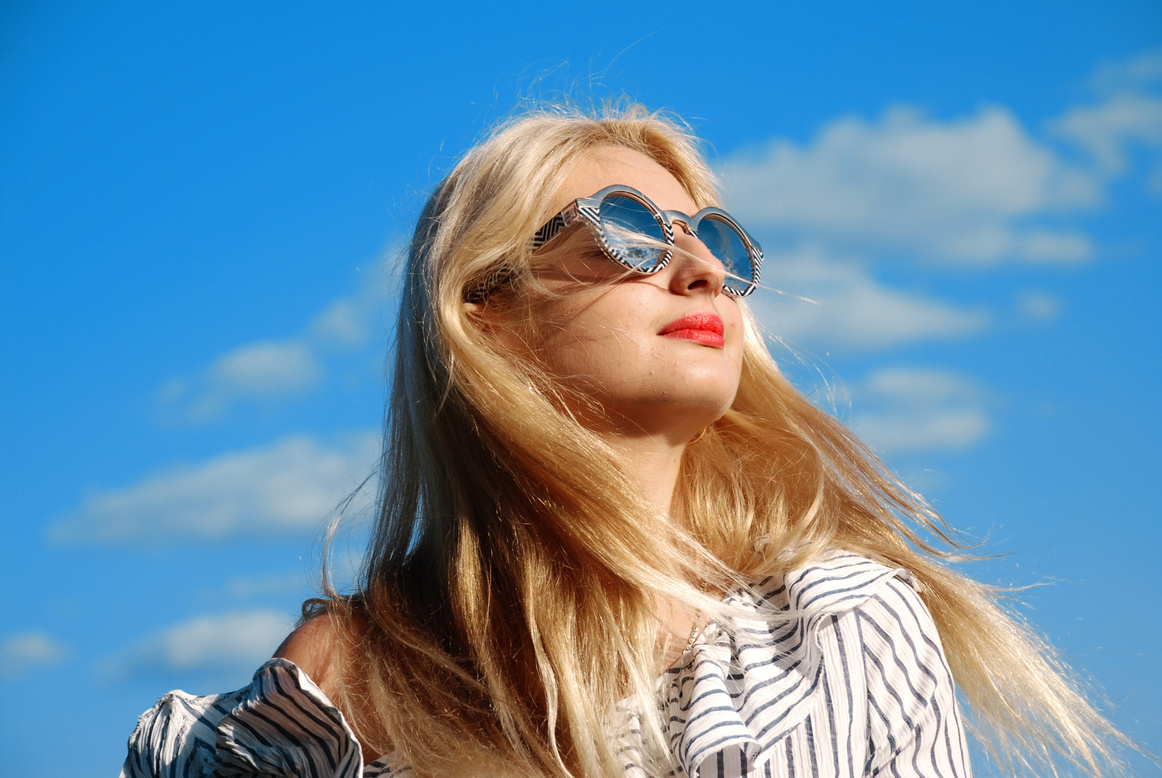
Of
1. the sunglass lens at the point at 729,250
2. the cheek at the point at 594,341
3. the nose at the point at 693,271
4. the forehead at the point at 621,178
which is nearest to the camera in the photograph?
the cheek at the point at 594,341

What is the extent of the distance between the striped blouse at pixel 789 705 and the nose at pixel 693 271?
90 cm

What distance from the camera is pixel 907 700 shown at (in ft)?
8.82

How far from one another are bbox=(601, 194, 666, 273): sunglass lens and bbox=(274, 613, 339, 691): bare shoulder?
1435mm

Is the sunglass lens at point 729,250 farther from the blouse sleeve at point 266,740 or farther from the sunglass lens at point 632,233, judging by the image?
the blouse sleeve at point 266,740

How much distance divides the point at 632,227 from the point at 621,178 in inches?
12.4

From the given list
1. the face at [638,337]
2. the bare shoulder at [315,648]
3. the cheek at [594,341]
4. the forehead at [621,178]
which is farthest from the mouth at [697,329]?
the bare shoulder at [315,648]

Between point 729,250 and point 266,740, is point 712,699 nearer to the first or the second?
point 266,740

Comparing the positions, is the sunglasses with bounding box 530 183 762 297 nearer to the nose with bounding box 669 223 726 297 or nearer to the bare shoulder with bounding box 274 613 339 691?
the nose with bounding box 669 223 726 297

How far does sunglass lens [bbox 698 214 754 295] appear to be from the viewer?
10.8 ft

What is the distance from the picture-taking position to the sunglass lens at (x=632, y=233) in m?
2.96

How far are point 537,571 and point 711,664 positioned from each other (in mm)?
561

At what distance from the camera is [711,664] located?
8.88 feet

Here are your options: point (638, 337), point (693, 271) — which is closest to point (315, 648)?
point (638, 337)

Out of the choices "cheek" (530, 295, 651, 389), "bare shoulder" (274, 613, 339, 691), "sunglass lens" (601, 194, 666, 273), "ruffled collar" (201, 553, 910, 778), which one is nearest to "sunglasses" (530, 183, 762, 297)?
"sunglass lens" (601, 194, 666, 273)
